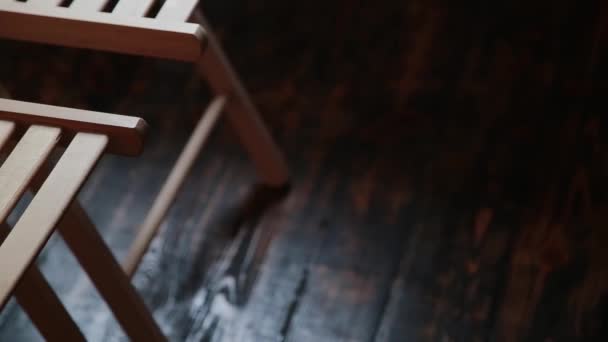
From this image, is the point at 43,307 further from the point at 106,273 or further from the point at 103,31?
the point at 103,31

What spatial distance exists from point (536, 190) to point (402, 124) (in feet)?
0.82

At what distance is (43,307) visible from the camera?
0.67 metres

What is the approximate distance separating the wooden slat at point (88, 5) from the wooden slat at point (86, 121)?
149mm

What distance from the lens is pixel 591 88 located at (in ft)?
3.98

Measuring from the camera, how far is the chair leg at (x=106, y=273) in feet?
2.28

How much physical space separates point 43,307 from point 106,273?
0.27 ft

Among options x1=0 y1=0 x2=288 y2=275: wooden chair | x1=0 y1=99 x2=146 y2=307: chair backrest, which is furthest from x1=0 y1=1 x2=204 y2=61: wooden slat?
x1=0 y1=99 x2=146 y2=307: chair backrest

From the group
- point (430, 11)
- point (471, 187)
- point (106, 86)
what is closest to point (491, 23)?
point (430, 11)

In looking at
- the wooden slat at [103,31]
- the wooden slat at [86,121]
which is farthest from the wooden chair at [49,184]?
the wooden slat at [103,31]

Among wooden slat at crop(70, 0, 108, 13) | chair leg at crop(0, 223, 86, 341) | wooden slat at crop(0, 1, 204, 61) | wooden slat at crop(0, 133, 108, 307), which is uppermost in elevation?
wooden slat at crop(70, 0, 108, 13)

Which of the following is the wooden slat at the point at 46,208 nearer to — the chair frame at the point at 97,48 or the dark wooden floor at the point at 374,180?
the chair frame at the point at 97,48

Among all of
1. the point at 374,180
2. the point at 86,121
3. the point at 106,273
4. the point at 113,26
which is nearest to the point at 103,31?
the point at 113,26

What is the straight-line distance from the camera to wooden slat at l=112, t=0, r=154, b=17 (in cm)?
78

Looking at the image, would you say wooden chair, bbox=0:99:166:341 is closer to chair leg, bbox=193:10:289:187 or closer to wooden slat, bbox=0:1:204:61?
wooden slat, bbox=0:1:204:61
